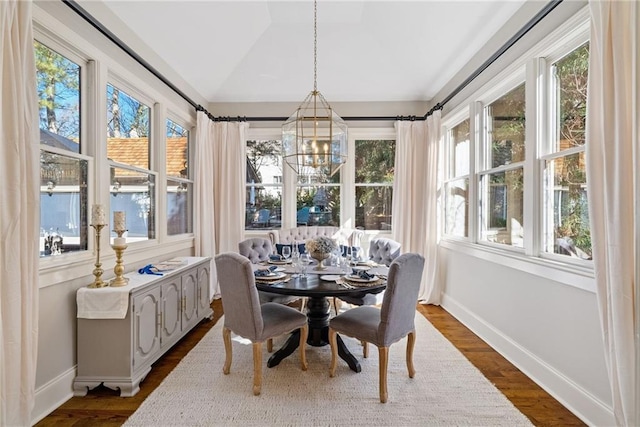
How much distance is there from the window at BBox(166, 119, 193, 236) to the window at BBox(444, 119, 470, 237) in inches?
144

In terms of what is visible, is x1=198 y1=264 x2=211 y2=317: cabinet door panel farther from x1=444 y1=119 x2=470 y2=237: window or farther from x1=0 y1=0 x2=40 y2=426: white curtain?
x1=444 y1=119 x2=470 y2=237: window

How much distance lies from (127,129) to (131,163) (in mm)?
333

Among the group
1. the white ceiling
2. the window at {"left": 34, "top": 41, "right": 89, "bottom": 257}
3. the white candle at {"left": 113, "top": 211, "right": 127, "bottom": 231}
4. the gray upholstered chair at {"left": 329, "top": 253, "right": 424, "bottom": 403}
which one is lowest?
the gray upholstered chair at {"left": 329, "top": 253, "right": 424, "bottom": 403}

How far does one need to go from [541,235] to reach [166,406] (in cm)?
307

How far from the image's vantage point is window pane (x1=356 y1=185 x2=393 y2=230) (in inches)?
190

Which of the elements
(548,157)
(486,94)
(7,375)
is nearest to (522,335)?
(548,157)

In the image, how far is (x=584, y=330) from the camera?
198 cm

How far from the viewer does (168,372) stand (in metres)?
2.50

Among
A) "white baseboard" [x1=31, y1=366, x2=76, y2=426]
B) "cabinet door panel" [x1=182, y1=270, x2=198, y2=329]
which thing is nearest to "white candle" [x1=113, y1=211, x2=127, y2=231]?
"cabinet door panel" [x1=182, y1=270, x2=198, y2=329]

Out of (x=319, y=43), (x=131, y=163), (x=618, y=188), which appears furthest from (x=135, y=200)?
(x=618, y=188)

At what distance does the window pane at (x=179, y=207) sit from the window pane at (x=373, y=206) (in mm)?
2508

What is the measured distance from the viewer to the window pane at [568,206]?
2.12 m

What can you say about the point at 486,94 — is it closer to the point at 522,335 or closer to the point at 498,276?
the point at 498,276

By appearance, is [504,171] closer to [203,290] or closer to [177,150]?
[203,290]
